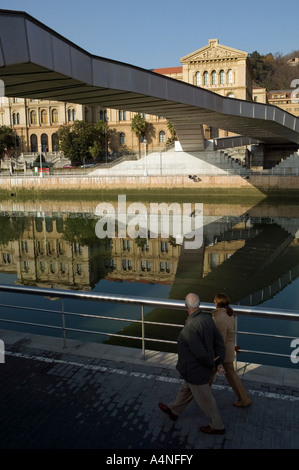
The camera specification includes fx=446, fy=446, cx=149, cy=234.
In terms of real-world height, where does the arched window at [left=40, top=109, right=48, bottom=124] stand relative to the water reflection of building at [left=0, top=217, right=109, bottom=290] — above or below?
above

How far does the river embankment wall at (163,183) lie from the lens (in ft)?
131

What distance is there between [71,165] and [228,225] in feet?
134

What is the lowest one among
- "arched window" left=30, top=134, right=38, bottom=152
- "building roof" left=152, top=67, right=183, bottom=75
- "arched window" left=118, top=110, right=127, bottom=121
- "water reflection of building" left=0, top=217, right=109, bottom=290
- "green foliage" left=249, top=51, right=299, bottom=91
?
"water reflection of building" left=0, top=217, right=109, bottom=290

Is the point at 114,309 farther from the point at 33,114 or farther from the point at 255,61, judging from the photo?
the point at 255,61

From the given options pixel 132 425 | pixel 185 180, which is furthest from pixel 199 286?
pixel 185 180

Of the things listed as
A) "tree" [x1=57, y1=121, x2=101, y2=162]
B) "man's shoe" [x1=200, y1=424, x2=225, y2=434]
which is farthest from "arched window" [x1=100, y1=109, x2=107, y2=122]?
"man's shoe" [x1=200, y1=424, x2=225, y2=434]

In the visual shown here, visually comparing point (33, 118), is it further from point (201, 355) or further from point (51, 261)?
point (201, 355)

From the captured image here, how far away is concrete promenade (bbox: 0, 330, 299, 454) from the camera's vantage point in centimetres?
441

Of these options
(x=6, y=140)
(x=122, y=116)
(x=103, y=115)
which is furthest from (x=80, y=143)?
(x=6, y=140)

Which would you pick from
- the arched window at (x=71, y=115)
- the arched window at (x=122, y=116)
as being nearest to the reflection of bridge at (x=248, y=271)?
the arched window at (x=122, y=116)

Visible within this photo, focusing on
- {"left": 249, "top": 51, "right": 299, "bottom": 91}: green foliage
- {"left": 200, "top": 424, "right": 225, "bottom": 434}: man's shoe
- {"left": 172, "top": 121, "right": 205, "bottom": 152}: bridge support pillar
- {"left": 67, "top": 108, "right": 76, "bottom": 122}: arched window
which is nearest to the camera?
{"left": 200, "top": 424, "right": 225, "bottom": 434}: man's shoe

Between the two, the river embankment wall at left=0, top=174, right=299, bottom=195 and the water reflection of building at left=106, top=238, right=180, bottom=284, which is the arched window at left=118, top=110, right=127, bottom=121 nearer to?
the river embankment wall at left=0, top=174, right=299, bottom=195

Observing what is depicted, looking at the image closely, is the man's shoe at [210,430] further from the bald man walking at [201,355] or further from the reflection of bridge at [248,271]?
the reflection of bridge at [248,271]

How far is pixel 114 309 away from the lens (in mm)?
11930
